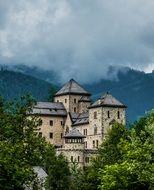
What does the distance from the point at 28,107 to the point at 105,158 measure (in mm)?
38369

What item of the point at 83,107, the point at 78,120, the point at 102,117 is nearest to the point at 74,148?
the point at 102,117

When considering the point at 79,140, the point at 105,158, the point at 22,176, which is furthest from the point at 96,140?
the point at 22,176

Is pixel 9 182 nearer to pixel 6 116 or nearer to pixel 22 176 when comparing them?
pixel 22 176

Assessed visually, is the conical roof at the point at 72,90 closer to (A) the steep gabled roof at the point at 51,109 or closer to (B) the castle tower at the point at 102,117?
(A) the steep gabled roof at the point at 51,109

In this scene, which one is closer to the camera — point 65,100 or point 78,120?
point 78,120

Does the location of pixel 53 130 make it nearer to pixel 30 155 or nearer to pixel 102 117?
pixel 102 117

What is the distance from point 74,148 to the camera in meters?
144

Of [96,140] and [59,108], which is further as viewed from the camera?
[59,108]

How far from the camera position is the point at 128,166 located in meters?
65.1

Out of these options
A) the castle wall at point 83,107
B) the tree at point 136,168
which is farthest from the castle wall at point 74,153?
the tree at point 136,168

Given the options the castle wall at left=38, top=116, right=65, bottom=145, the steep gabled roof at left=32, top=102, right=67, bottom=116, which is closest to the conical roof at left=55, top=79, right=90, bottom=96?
the steep gabled roof at left=32, top=102, right=67, bottom=116

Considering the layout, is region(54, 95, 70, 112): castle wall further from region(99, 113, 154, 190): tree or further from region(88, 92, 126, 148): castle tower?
region(99, 113, 154, 190): tree

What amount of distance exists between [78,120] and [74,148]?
20.9m

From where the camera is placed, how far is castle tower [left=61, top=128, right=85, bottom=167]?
14285cm
